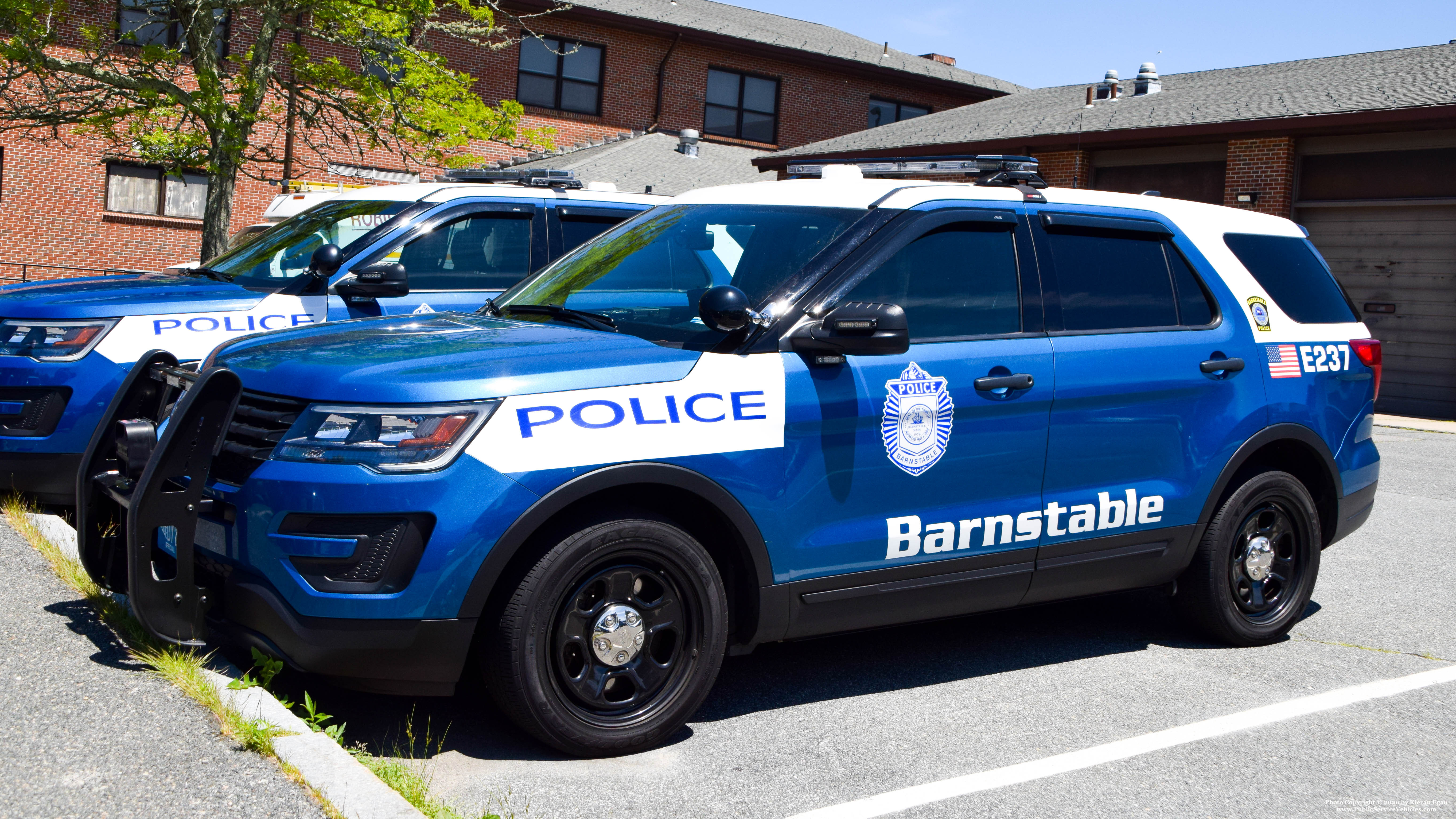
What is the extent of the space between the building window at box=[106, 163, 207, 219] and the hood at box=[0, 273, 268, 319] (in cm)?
2084

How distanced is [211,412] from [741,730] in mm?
1972

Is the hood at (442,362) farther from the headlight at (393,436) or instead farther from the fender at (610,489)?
the fender at (610,489)

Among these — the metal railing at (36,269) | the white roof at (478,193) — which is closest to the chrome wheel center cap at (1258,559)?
the white roof at (478,193)

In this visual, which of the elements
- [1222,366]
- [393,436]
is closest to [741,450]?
[393,436]

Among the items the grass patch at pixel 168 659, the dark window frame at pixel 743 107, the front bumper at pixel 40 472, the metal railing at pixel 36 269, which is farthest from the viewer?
the dark window frame at pixel 743 107

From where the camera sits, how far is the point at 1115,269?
511cm

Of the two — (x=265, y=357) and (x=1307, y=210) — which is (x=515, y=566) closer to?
(x=265, y=357)

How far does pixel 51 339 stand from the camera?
644cm

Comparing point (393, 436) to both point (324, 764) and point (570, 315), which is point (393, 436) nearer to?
point (324, 764)

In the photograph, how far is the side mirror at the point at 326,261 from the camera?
694 cm

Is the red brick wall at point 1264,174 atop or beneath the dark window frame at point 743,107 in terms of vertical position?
beneath

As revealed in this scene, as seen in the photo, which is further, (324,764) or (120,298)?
(120,298)

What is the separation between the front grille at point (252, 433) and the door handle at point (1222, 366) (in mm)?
3469

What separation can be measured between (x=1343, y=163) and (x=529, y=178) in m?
14.9
